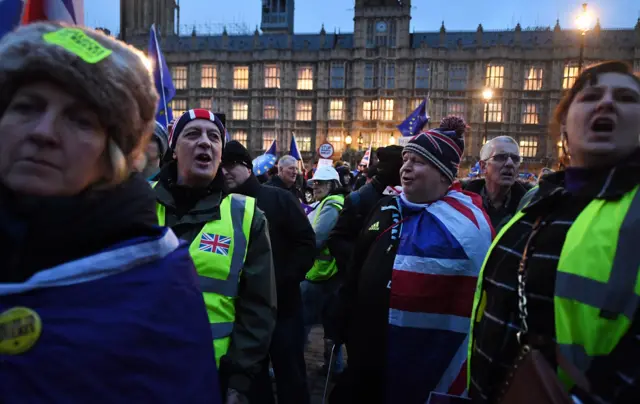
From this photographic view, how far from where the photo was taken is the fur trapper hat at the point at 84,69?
3.60 feet

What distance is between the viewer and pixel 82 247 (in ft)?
3.61

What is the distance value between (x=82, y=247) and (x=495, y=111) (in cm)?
4186

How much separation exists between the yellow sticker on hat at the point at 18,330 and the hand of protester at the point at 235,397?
1.05 m

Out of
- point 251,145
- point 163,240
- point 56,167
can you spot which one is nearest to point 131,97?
point 56,167

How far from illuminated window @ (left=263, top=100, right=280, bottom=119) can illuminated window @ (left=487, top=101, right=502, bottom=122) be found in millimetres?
18309

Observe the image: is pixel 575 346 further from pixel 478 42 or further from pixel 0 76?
pixel 478 42

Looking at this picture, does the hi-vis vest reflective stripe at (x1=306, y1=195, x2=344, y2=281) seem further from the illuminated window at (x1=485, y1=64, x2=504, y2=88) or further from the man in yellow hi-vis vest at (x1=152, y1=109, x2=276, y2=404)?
the illuminated window at (x1=485, y1=64, x2=504, y2=88)

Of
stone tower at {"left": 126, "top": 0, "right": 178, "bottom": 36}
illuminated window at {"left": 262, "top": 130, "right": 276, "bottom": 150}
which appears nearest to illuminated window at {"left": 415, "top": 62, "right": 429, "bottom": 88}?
illuminated window at {"left": 262, "top": 130, "right": 276, "bottom": 150}

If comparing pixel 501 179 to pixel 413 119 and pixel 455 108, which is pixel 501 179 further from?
pixel 455 108

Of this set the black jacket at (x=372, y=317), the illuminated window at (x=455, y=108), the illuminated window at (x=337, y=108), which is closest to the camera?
the black jacket at (x=372, y=317)

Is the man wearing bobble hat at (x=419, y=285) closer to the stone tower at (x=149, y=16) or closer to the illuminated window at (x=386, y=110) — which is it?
the illuminated window at (x=386, y=110)

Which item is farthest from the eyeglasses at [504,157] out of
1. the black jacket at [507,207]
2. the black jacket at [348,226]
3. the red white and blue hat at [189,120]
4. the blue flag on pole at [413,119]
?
the blue flag on pole at [413,119]

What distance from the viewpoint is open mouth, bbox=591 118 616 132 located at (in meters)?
1.50

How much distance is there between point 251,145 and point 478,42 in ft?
71.3
